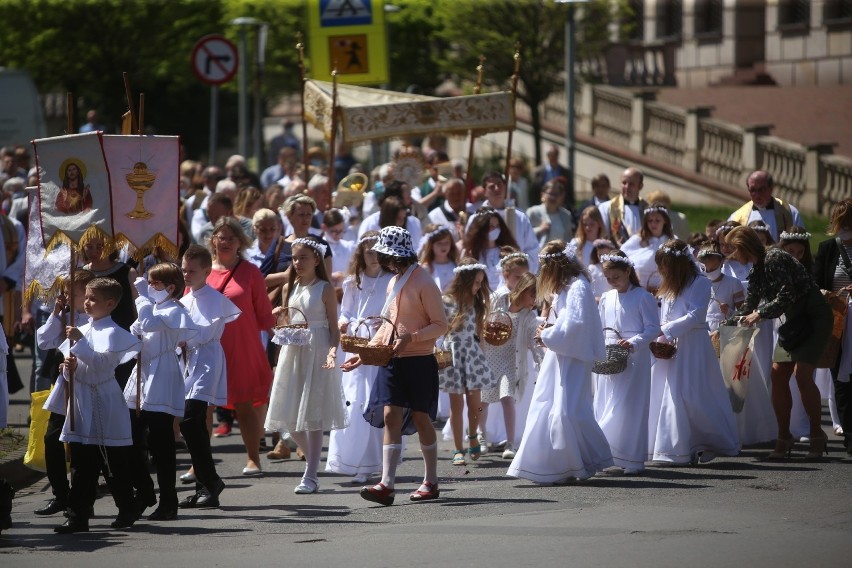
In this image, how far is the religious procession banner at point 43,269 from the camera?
1056 centimetres

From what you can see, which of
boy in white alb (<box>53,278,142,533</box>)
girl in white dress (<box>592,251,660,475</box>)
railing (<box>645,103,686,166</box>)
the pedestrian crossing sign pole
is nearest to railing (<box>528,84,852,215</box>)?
railing (<box>645,103,686,166</box>)

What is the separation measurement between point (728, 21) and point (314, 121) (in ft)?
76.7

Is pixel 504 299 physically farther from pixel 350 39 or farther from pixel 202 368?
pixel 350 39

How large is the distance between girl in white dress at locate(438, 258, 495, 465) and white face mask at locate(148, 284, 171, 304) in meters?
2.78

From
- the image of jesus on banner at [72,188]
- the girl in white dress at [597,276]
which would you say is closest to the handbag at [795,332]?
the girl in white dress at [597,276]

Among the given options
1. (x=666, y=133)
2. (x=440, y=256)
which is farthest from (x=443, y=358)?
(x=666, y=133)

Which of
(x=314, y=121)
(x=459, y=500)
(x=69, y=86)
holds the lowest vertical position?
(x=459, y=500)

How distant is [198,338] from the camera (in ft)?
34.7

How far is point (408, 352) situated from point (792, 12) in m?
29.9

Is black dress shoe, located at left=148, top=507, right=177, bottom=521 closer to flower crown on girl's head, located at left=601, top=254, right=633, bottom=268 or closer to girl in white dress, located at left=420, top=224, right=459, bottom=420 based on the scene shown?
flower crown on girl's head, located at left=601, top=254, right=633, bottom=268

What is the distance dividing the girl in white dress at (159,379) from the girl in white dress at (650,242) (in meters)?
5.48

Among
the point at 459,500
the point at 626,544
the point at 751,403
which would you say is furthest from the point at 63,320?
the point at 751,403

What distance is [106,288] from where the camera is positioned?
9.68 metres

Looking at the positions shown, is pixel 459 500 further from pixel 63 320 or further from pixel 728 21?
pixel 728 21
